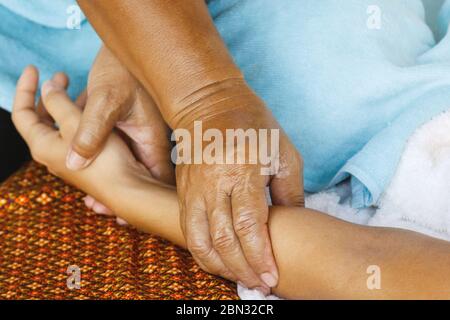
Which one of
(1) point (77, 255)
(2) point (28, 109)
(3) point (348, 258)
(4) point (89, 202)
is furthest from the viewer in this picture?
(2) point (28, 109)

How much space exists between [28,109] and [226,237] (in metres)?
0.55

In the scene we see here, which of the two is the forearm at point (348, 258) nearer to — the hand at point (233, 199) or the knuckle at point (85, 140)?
the hand at point (233, 199)

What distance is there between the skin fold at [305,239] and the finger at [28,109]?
0.04 m

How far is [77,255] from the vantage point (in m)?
0.94

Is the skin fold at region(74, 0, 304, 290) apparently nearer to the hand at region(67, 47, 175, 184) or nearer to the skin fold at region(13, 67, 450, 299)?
the skin fold at region(13, 67, 450, 299)

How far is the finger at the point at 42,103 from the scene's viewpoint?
116 centimetres

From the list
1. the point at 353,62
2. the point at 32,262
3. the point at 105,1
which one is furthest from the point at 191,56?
the point at 32,262

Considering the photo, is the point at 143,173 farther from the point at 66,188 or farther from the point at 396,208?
the point at 396,208

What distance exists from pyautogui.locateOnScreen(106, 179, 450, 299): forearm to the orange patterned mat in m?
0.09

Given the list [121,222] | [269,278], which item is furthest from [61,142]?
[269,278]

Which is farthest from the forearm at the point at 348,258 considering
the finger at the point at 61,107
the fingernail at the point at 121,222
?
the finger at the point at 61,107

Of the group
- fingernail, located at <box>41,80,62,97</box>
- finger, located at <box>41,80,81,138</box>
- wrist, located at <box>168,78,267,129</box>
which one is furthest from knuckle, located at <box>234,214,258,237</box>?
fingernail, located at <box>41,80,62,97</box>

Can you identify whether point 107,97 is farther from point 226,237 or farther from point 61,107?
point 226,237

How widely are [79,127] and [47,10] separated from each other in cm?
28
